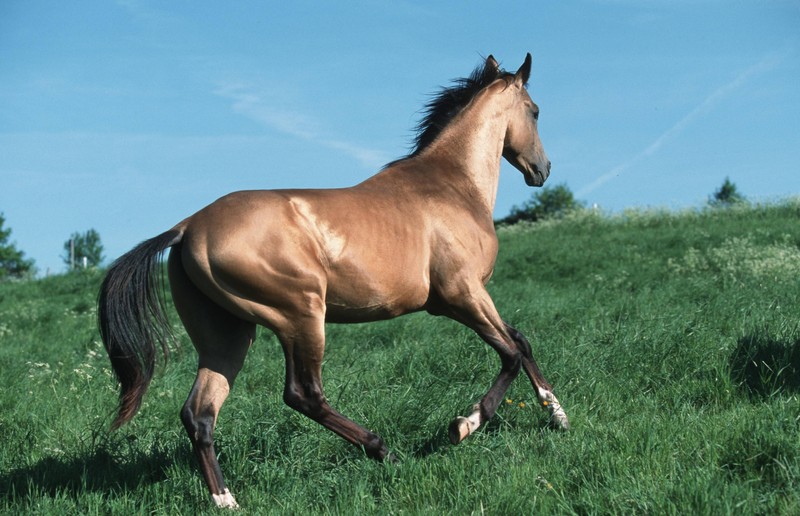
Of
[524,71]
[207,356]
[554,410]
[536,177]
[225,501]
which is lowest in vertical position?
[225,501]

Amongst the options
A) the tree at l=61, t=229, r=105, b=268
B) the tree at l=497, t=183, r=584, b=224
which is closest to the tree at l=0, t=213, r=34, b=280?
the tree at l=61, t=229, r=105, b=268

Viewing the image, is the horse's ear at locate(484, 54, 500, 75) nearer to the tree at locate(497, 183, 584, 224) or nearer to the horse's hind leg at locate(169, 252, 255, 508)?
the horse's hind leg at locate(169, 252, 255, 508)

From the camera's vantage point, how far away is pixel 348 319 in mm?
4902

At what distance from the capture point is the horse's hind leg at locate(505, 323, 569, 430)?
16.9 feet

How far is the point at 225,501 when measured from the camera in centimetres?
438

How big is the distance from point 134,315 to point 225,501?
119 cm

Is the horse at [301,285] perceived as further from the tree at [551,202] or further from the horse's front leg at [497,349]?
the tree at [551,202]

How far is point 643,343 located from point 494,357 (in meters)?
1.20

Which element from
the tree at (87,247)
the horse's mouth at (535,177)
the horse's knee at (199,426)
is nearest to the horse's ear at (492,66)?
the horse's mouth at (535,177)

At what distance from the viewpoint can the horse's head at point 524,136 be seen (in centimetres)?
632

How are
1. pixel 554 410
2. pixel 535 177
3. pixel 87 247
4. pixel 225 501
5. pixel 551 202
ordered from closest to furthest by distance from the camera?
1. pixel 225 501
2. pixel 554 410
3. pixel 535 177
4. pixel 551 202
5. pixel 87 247

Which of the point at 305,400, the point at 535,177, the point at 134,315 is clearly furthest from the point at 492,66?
the point at 134,315

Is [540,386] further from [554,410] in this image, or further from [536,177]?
[536,177]

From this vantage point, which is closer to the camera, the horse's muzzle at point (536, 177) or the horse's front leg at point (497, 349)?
the horse's front leg at point (497, 349)
